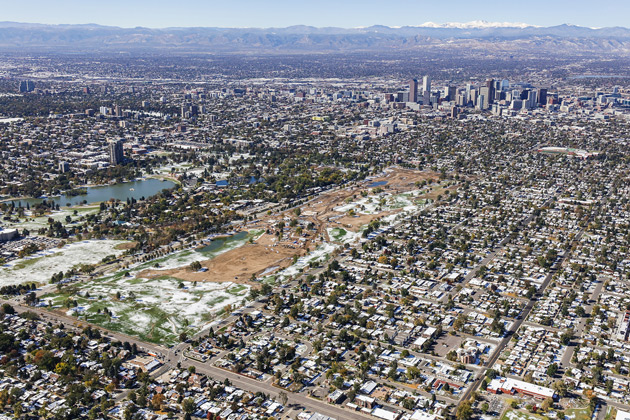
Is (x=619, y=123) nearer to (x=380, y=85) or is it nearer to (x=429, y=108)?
(x=429, y=108)

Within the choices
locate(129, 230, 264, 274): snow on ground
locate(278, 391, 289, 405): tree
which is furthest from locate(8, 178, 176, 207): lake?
locate(278, 391, 289, 405): tree

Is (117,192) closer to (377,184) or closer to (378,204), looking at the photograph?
(378,204)

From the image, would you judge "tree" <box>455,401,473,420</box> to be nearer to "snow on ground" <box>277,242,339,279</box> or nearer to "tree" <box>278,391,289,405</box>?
"tree" <box>278,391,289,405</box>

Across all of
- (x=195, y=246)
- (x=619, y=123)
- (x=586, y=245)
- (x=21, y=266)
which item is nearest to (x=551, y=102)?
(x=619, y=123)

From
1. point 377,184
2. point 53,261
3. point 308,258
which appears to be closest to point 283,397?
point 308,258

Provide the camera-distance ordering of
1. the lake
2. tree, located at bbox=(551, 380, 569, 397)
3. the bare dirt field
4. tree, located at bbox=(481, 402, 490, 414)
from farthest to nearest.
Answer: the lake, the bare dirt field, tree, located at bbox=(551, 380, 569, 397), tree, located at bbox=(481, 402, 490, 414)

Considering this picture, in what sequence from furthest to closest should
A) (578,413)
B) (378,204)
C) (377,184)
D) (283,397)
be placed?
(377,184) < (378,204) < (283,397) < (578,413)

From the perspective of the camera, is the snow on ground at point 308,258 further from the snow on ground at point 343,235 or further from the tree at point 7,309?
the tree at point 7,309

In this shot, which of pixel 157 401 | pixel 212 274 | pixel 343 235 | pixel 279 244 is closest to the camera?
pixel 157 401
